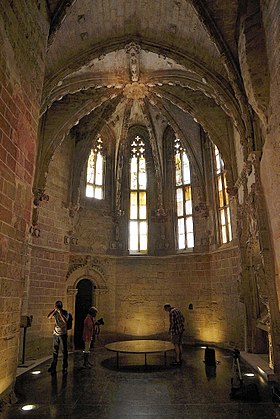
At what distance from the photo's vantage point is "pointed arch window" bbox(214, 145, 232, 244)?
1161 centimetres

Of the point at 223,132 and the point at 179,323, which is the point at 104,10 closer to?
the point at 223,132

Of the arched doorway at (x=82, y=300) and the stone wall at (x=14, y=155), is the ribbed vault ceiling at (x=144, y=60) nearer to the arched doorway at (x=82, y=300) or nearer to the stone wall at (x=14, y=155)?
the stone wall at (x=14, y=155)

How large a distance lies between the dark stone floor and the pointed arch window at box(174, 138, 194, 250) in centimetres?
587

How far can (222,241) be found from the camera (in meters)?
11.9

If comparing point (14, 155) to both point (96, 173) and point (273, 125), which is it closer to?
point (273, 125)

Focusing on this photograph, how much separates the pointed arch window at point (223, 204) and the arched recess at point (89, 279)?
5.08 m

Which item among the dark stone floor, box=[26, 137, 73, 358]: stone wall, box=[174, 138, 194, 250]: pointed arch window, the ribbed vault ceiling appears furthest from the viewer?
box=[174, 138, 194, 250]: pointed arch window

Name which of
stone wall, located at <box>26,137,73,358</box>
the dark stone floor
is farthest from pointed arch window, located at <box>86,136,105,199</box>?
the dark stone floor

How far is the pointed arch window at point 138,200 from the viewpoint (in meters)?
13.9

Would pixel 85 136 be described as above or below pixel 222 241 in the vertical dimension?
above

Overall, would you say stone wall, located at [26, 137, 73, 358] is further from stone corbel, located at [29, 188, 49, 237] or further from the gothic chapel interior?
stone corbel, located at [29, 188, 49, 237]

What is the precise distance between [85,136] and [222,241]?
700 cm

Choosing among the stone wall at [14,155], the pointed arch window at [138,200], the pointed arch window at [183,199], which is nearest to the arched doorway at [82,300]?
the pointed arch window at [138,200]

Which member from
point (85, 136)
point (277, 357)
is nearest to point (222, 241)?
point (277, 357)
